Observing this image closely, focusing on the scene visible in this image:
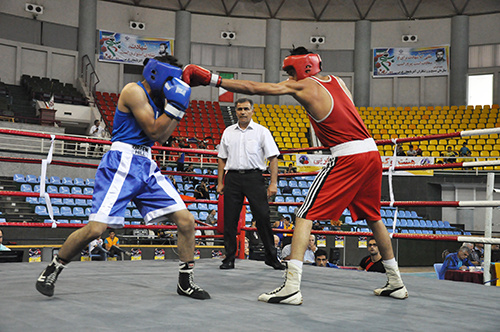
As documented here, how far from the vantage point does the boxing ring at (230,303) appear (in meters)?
1.83

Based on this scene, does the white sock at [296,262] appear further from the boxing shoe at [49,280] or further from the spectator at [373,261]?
the spectator at [373,261]

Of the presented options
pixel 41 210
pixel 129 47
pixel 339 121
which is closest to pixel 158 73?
pixel 339 121

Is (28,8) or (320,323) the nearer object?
(320,323)

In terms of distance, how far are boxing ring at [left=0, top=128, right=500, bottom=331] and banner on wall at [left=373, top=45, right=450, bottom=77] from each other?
1543 centimetres

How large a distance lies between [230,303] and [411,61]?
17.2 m

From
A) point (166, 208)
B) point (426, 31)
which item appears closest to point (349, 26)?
point (426, 31)

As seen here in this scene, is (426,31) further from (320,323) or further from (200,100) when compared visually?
(320,323)

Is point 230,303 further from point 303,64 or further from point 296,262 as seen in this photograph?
point 303,64

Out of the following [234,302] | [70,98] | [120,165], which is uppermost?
[70,98]

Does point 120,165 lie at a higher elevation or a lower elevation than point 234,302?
higher

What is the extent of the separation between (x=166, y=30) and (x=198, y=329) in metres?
17.0

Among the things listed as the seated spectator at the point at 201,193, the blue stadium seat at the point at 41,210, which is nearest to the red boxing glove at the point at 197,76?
the blue stadium seat at the point at 41,210

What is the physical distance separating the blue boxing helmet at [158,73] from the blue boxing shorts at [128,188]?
334 mm

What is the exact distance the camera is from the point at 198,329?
5.66ft
